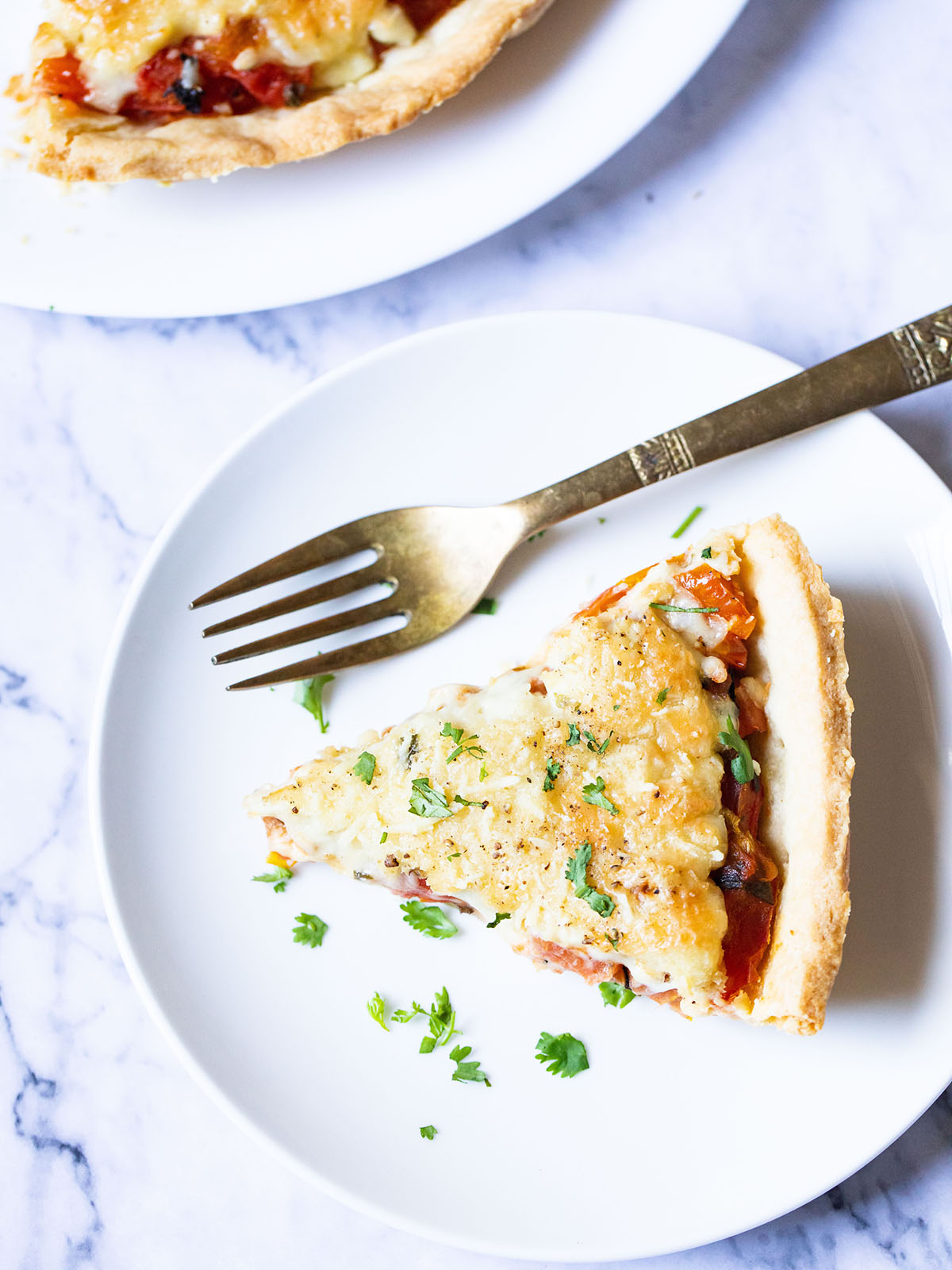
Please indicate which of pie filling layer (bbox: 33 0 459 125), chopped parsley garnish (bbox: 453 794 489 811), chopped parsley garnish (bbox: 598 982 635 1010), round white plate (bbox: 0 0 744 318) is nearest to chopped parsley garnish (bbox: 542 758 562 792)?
chopped parsley garnish (bbox: 453 794 489 811)

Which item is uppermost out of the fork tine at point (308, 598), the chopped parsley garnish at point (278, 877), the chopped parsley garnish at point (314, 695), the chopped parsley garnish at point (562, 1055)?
the fork tine at point (308, 598)

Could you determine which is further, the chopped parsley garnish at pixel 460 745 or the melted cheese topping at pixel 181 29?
the melted cheese topping at pixel 181 29

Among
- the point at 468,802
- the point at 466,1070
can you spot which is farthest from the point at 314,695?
the point at 466,1070

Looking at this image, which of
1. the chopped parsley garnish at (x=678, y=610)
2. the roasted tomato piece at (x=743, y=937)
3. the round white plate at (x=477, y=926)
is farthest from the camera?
the round white plate at (x=477, y=926)

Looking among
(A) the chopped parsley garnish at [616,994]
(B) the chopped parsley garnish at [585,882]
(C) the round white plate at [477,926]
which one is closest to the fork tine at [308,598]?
(C) the round white plate at [477,926]

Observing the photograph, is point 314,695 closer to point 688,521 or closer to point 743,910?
point 688,521

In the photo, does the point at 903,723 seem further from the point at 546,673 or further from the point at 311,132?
the point at 311,132

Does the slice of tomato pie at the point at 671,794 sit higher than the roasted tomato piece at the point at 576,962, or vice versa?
the slice of tomato pie at the point at 671,794

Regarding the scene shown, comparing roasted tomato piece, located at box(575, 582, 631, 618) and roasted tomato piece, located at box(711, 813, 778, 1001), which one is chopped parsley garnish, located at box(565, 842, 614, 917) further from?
roasted tomato piece, located at box(575, 582, 631, 618)

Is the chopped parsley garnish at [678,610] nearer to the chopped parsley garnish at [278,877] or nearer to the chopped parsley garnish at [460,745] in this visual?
the chopped parsley garnish at [460,745]
